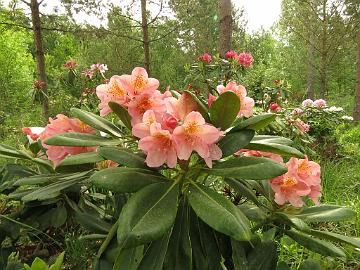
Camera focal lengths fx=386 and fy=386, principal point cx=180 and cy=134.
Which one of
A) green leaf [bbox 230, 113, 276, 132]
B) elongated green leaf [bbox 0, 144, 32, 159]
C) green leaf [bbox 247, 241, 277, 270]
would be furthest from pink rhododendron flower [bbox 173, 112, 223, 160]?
elongated green leaf [bbox 0, 144, 32, 159]

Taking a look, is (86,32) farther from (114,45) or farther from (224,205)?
(224,205)

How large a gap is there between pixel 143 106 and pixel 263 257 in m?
0.63

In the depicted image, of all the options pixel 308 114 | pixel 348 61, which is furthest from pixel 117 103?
pixel 348 61

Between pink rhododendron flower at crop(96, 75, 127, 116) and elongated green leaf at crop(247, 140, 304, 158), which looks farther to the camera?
pink rhododendron flower at crop(96, 75, 127, 116)

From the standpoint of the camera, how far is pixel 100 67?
8055 millimetres

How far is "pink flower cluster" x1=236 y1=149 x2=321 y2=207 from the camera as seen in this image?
126 centimetres

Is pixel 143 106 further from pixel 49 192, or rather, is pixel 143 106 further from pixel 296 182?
pixel 296 182

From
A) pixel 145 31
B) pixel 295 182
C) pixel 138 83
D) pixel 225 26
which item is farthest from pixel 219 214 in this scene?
pixel 145 31

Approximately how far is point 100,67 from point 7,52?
24.6ft

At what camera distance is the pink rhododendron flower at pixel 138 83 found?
1.24 metres

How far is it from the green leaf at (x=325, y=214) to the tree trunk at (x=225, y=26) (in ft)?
19.8

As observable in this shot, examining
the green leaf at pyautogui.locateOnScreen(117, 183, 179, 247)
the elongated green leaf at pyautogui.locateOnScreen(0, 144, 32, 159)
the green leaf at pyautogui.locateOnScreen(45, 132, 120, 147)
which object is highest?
the green leaf at pyautogui.locateOnScreen(45, 132, 120, 147)

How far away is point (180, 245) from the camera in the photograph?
1.16m

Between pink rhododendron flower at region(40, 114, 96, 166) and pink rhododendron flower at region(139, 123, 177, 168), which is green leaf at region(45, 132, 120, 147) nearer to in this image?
pink rhododendron flower at region(40, 114, 96, 166)
